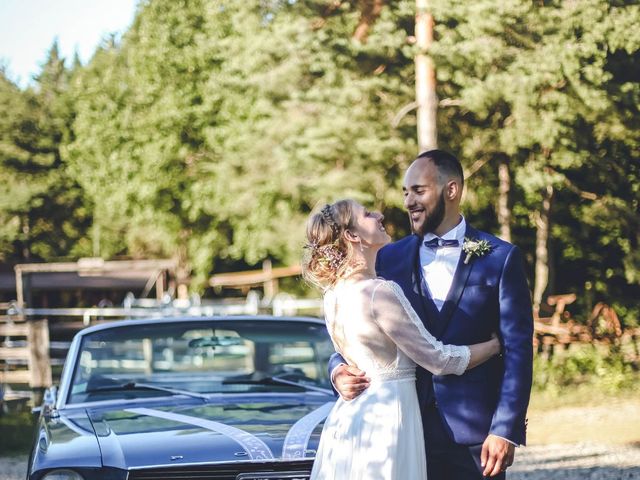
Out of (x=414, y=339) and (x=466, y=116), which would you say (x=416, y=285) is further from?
(x=466, y=116)

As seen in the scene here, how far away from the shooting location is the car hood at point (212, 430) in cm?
433

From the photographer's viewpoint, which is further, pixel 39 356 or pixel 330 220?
pixel 39 356

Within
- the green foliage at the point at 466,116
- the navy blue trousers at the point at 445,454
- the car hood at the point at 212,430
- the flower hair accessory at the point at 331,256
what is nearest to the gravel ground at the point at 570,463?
the car hood at the point at 212,430

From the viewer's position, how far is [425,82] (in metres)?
17.5

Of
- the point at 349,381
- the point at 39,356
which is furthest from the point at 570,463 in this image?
the point at 39,356

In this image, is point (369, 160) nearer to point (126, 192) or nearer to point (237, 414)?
point (237, 414)

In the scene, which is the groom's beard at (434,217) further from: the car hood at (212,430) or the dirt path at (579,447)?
the dirt path at (579,447)

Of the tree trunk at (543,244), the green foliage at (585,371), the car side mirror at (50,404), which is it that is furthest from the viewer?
the tree trunk at (543,244)

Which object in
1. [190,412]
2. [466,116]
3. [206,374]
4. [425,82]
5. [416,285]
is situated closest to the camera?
[416,285]

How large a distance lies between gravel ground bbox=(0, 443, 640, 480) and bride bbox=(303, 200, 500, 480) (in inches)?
252

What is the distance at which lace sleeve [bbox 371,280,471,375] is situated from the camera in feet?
11.3

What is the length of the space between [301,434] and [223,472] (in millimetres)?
442

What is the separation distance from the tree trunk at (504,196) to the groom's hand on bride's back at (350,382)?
17.7m

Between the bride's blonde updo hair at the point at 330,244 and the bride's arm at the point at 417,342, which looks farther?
the bride's blonde updo hair at the point at 330,244
